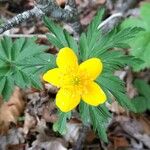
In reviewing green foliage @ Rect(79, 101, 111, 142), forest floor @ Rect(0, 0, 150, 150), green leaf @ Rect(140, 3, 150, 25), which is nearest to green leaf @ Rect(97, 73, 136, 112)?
green foliage @ Rect(79, 101, 111, 142)

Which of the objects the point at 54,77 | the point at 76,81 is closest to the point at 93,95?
the point at 76,81

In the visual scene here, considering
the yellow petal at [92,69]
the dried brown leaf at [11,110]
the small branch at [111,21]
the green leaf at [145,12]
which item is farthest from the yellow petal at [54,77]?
the green leaf at [145,12]

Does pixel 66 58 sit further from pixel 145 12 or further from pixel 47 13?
pixel 145 12

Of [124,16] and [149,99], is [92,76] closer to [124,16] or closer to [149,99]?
[149,99]

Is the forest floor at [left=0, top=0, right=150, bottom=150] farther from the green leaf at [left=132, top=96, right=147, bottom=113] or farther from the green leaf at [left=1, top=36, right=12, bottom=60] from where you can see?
the green leaf at [left=1, top=36, right=12, bottom=60]

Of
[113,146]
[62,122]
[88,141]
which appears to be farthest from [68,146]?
[62,122]

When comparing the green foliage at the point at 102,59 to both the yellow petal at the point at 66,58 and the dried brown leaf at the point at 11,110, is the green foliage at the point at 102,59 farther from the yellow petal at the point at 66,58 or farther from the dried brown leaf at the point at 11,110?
the dried brown leaf at the point at 11,110

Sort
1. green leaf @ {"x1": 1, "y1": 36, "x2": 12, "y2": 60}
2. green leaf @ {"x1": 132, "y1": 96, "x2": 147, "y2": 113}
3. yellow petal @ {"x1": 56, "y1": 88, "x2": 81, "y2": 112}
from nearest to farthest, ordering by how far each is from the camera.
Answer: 1. yellow petal @ {"x1": 56, "y1": 88, "x2": 81, "y2": 112}
2. green leaf @ {"x1": 1, "y1": 36, "x2": 12, "y2": 60}
3. green leaf @ {"x1": 132, "y1": 96, "x2": 147, "y2": 113}

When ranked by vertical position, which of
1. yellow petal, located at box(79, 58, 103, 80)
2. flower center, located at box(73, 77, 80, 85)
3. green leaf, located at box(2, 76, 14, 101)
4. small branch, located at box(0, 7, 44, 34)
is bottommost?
flower center, located at box(73, 77, 80, 85)
